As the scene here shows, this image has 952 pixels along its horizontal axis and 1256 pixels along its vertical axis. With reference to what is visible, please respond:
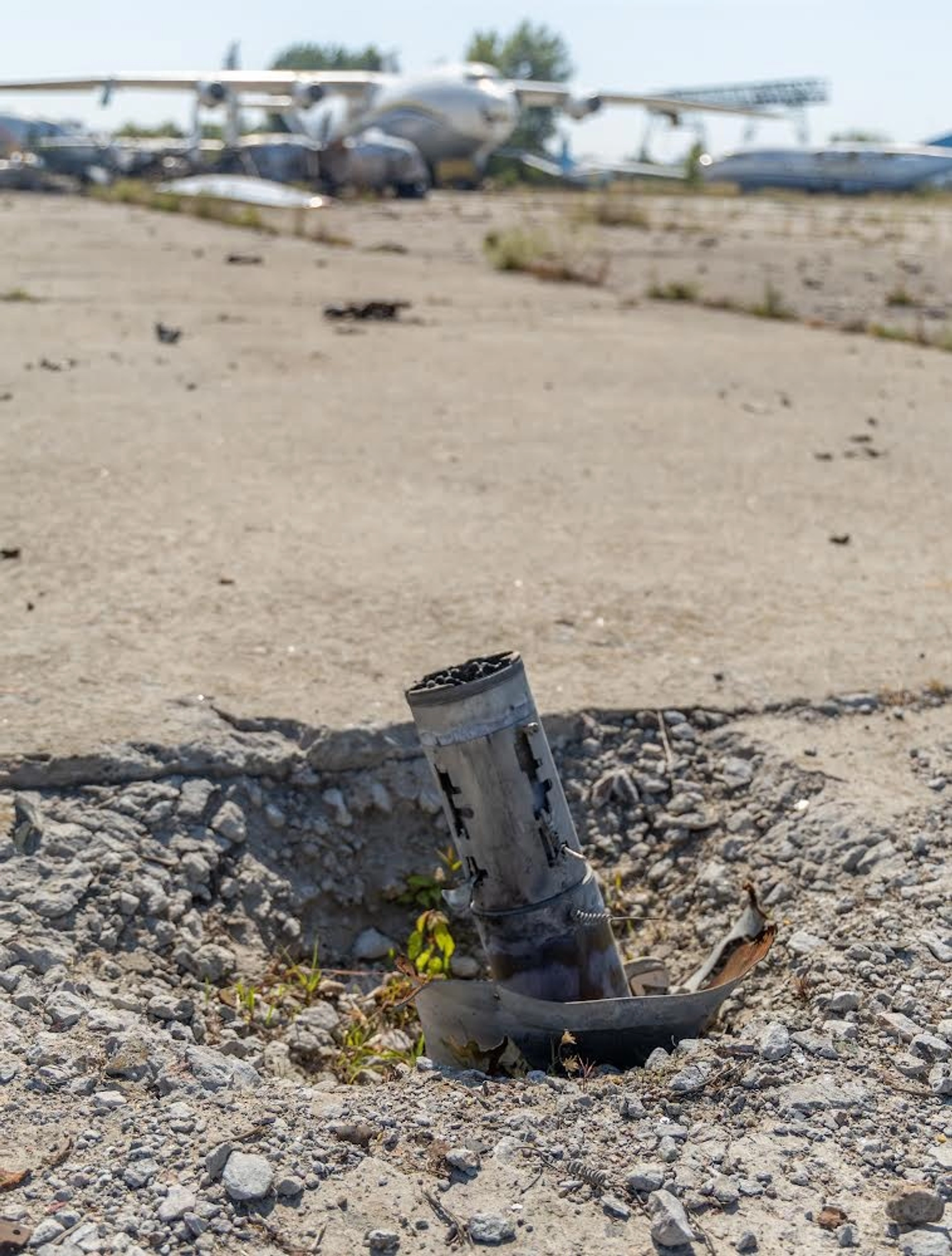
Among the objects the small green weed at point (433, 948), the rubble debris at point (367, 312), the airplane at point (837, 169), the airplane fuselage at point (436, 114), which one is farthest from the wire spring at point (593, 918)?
the airplane at point (837, 169)

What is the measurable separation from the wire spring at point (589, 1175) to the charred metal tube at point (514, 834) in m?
0.69

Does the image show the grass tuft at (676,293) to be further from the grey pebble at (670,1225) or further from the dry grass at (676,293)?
the grey pebble at (670,1225)

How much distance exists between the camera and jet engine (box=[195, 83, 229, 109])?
32.2 m

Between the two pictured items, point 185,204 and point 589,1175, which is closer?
point 589,1175

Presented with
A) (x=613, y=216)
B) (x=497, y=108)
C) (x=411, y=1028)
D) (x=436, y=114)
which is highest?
(x=497, y=108)

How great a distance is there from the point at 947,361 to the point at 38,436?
6111 mm

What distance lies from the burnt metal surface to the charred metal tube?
109 millimetres

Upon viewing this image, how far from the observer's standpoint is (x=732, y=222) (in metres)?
24.8

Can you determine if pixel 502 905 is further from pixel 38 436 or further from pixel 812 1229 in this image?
pixel 38 436

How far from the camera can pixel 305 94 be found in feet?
109

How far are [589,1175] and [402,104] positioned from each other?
118ft

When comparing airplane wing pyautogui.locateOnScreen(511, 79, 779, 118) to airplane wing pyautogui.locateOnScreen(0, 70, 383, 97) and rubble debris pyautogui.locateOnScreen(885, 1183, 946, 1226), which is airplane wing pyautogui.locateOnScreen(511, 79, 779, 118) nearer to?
airplane wing pyautogui.locateOnScreen(0, 70, 383, 97)

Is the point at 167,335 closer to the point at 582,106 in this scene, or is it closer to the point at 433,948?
the point at 433,948

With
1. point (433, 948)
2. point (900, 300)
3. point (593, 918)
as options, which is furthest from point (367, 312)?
point (593, 918)
